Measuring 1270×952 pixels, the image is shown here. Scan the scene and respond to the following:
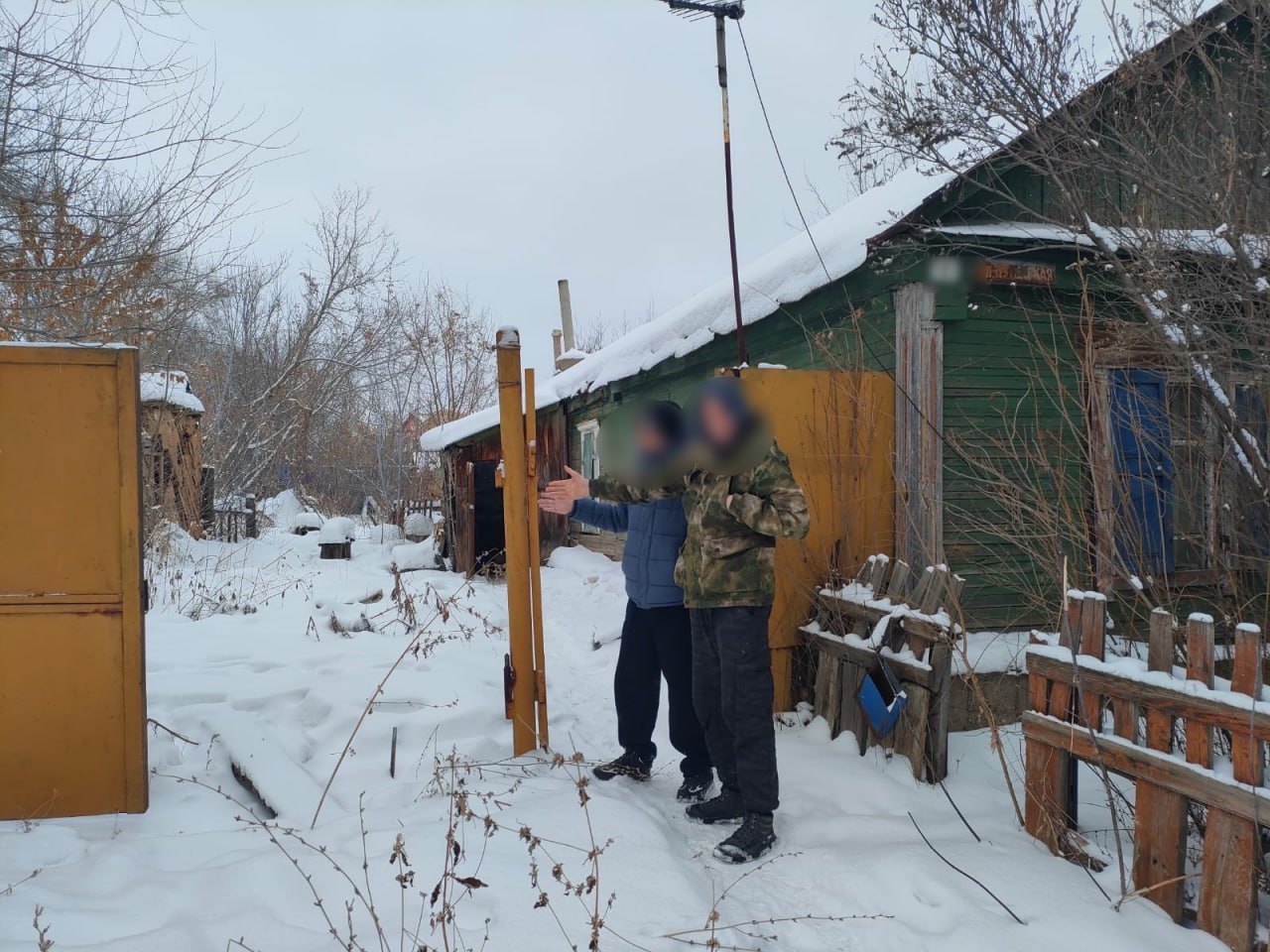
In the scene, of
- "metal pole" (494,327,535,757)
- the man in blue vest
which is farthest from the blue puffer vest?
"metal pole" (494,327,535,757)

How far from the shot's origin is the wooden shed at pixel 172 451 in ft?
30.0

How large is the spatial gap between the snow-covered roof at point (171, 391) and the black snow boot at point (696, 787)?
10129 mm

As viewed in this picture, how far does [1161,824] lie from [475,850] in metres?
2.18

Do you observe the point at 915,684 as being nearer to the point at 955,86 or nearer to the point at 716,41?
the point at 955,86

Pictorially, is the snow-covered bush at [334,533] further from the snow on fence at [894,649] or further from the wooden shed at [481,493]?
the snow on fence at [894,649]

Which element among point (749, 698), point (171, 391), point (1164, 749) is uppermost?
point (171, 391)

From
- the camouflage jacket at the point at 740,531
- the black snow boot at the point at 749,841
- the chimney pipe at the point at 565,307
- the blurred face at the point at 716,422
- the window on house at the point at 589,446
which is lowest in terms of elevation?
the black snow boot at the point at 749,841

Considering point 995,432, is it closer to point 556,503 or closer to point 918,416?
point 918,416

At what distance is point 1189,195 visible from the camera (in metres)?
3.53

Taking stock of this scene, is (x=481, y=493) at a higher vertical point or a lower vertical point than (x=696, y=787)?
higher

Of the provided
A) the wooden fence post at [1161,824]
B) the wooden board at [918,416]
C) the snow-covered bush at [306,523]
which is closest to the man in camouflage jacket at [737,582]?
the wooden fence post at [1161,824]

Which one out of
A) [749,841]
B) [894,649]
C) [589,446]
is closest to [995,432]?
[894,649]

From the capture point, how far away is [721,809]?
3291 millimetres

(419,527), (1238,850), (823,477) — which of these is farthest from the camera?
(419,527)
